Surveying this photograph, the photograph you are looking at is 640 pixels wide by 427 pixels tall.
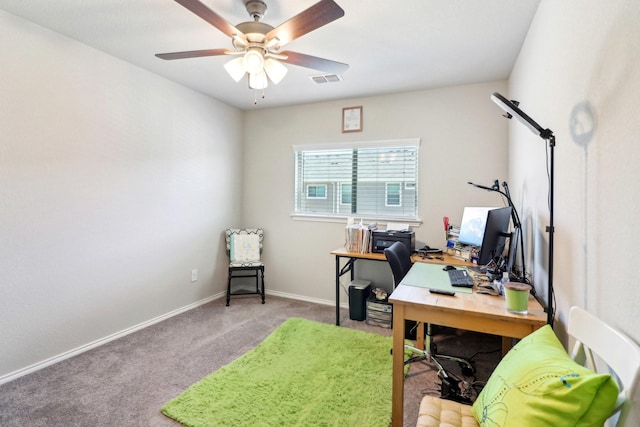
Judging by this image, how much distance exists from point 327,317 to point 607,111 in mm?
2893

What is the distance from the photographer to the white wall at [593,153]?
34.9 inches

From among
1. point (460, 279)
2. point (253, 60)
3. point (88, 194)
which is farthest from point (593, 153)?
point (88, 194)

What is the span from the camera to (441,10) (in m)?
1.98

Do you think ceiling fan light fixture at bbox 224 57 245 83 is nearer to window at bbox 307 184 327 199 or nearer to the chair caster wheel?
window at bbox 307 184 327 199

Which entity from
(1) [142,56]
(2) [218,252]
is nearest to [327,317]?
(2) [218,252]

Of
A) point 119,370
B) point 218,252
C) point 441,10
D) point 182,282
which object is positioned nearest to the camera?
point 441,10

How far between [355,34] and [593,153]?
1739mm

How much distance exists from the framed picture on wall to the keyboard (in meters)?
2.07

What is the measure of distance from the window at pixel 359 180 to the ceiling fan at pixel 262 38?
164 cm

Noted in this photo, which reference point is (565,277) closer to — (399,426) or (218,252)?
(399,426)

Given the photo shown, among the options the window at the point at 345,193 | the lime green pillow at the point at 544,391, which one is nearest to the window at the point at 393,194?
the window at the point at 345,193

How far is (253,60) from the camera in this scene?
6.11 ft

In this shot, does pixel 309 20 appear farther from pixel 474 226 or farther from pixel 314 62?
pixel 474 226

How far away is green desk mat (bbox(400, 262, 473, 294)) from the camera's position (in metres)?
1.88
